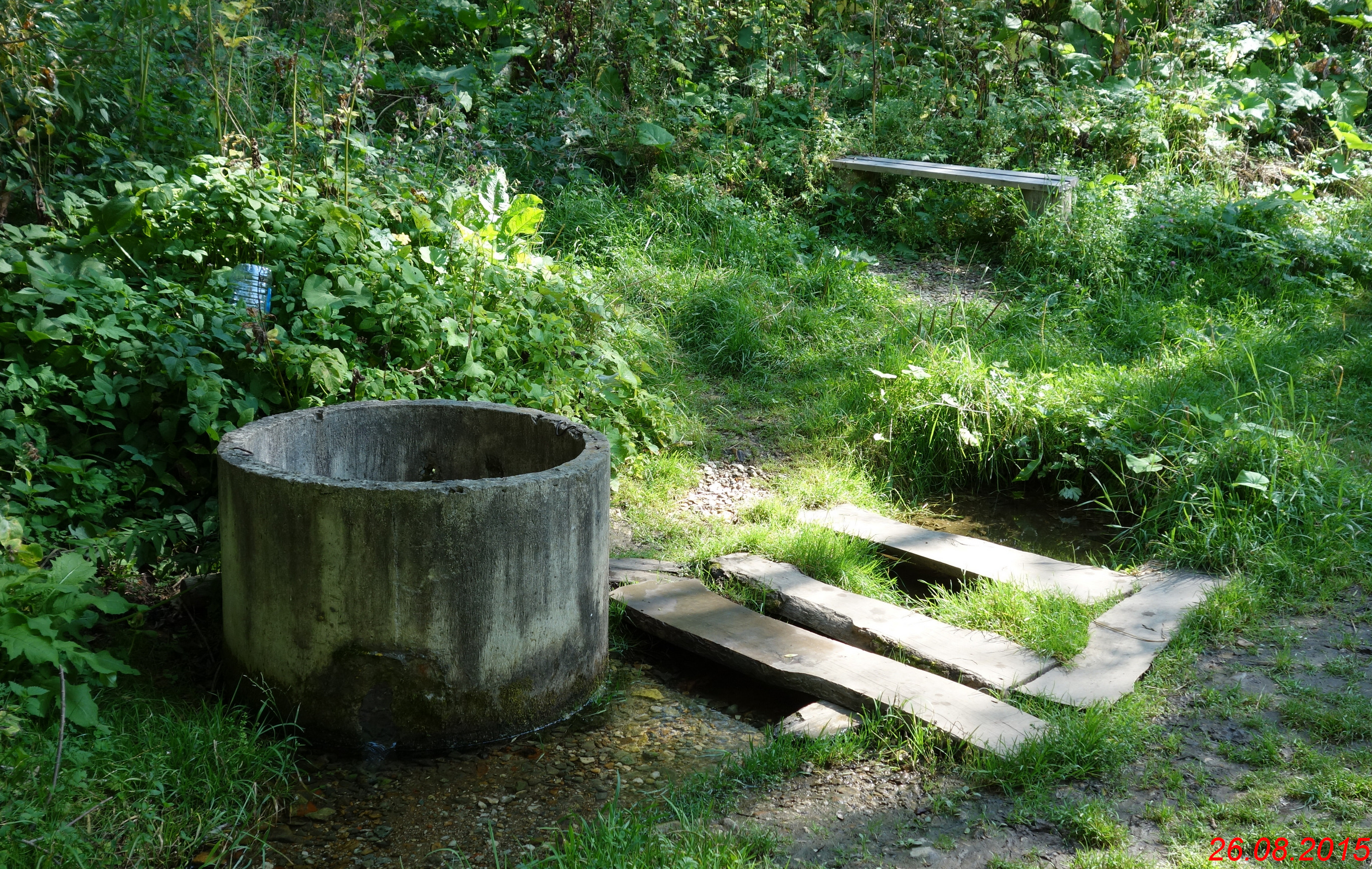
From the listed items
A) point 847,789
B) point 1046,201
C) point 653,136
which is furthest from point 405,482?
point 1046,201

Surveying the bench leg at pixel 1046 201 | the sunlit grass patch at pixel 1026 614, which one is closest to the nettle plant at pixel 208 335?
the sunlit grass patch at pixel 1026 614

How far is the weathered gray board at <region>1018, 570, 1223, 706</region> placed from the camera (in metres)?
3.44

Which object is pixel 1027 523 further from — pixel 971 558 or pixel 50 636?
pixel 50 636

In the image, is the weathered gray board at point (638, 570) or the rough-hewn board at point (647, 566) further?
the rough-hewn board at point (647, 566)

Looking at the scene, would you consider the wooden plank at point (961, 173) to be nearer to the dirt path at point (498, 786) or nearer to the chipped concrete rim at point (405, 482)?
the chipped concrete rim at point (405, 482)

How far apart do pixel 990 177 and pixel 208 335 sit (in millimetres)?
6209

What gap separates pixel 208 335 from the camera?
155 inches

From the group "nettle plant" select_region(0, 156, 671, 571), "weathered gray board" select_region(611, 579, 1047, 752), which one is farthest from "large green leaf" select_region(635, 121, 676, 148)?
"weathered gray board" select_region(611, 579, 1047, 752)

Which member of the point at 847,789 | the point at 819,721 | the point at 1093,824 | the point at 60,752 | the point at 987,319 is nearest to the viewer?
the point at 60,752

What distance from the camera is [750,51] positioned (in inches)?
409

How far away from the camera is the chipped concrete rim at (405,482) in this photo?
305cm

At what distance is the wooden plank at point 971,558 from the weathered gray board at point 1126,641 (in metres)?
0.14

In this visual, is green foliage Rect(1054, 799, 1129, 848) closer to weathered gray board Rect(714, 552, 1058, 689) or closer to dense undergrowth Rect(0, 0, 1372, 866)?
dense undergrowth Rect(0, 0, 1372, 866)
